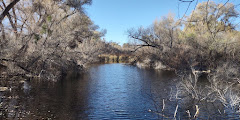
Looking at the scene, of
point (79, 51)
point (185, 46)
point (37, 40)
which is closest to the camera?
point (37, 40)

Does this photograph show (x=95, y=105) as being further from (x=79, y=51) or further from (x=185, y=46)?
A: (x=185, y=46)

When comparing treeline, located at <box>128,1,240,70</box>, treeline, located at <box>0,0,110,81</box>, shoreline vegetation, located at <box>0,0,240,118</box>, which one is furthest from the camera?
treeline, located at <box>128,1,240,70</box>

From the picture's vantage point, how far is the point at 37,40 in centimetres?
1880

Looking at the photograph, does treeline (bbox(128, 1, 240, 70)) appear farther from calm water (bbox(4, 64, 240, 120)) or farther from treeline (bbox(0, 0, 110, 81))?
calm water (bbox(4, 64, 240, 120))

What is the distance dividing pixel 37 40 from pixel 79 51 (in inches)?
275

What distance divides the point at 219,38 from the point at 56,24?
2154 centimetres

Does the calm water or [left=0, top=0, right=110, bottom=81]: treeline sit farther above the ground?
[left=0, top=0, right=110, bottom=81]: treeline

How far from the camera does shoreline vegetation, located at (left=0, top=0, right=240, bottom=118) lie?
1334 cm

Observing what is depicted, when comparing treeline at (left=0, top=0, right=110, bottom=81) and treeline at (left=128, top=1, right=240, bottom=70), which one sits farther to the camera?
treeline at (left=128, top=1, right=240, bottom=70)

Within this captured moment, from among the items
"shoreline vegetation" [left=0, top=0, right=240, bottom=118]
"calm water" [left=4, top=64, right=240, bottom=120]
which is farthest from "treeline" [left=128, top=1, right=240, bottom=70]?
"calm water" [left=4, top=64, right=240, bottom=120]

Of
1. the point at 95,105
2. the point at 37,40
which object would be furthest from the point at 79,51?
the point at 95,105

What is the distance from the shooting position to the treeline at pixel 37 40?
51.2 ft

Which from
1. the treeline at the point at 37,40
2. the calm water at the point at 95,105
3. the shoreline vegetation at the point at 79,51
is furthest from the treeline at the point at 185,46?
the calm water at the point at 95,105

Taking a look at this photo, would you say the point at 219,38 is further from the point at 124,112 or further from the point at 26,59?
the point at 26,59
